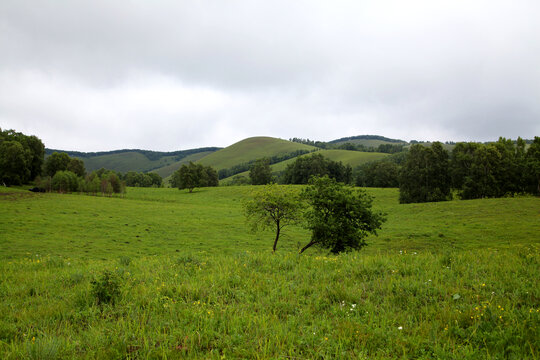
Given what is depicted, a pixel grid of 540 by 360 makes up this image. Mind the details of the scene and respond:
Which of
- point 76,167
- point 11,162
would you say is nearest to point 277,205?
point 11,162

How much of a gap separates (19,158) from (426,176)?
312 feet

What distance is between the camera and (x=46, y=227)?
2962 centimetres

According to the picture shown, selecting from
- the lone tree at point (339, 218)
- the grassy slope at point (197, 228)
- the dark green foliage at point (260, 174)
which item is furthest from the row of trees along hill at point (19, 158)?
the lone tree at point (339, 218)

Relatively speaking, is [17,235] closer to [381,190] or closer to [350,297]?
[350,297]

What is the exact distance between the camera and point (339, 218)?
17.0 metres

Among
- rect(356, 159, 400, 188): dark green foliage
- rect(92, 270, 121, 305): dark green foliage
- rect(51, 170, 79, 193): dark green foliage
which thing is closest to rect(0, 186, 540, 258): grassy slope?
rect(92, 270, 121, 305): dark green foliage

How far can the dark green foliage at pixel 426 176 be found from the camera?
51562 mm

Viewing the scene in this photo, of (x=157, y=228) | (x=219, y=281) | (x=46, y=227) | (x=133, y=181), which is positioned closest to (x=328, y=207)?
(x=219, y=281)

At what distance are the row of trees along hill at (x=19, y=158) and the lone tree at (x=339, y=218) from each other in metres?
82.2

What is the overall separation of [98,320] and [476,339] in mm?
6123

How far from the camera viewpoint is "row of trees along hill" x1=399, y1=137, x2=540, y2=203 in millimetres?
49562

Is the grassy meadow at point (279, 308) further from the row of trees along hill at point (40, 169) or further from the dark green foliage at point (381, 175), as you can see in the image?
the dark green foliage at point (381, 175)

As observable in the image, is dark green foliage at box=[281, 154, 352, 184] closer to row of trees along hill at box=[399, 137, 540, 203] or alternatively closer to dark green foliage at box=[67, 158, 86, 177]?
row of trees along hill at box=[399, 137, 540, 203]

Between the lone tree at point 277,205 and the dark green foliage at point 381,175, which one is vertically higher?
the dark green foliage at point 381,175
